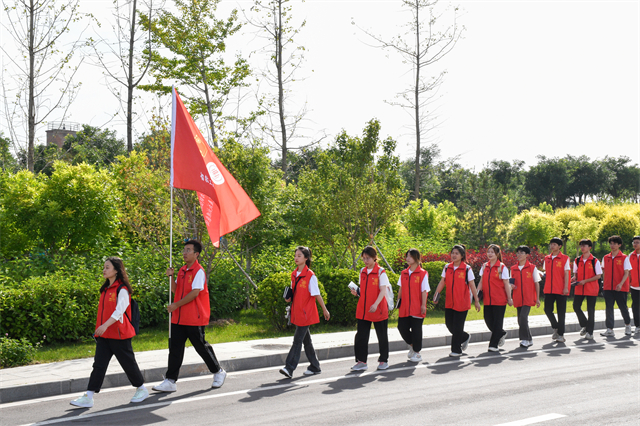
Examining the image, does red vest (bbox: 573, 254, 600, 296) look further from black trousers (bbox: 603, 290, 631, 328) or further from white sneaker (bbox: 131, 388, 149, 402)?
white sneaker (bbox: 131, 388, 149, 402)

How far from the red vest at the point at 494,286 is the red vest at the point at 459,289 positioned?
90 cm

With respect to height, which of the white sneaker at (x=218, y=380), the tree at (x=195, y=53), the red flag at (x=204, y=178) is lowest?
the white sneaker at (x=218, y=380)

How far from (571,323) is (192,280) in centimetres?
987

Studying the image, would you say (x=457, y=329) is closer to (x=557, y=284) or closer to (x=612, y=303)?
(x=557, y=284)

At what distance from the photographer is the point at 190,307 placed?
7152mm

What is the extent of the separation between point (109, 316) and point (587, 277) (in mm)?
9451

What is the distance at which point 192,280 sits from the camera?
7129 mm

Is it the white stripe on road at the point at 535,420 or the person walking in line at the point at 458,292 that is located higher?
the person walking in line at the point at 458,292

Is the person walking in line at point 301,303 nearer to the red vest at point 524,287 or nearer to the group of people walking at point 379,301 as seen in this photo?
the group of people walking at point 379,301

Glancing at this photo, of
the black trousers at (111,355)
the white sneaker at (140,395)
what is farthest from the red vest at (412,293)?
the black trousers at (111,355)

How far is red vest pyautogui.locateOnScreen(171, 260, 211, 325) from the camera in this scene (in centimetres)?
714

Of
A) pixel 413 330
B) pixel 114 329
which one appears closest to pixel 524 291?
pixel 413 330

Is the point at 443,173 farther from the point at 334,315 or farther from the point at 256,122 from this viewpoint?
the point at 334,315

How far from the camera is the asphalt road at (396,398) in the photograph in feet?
19.6
